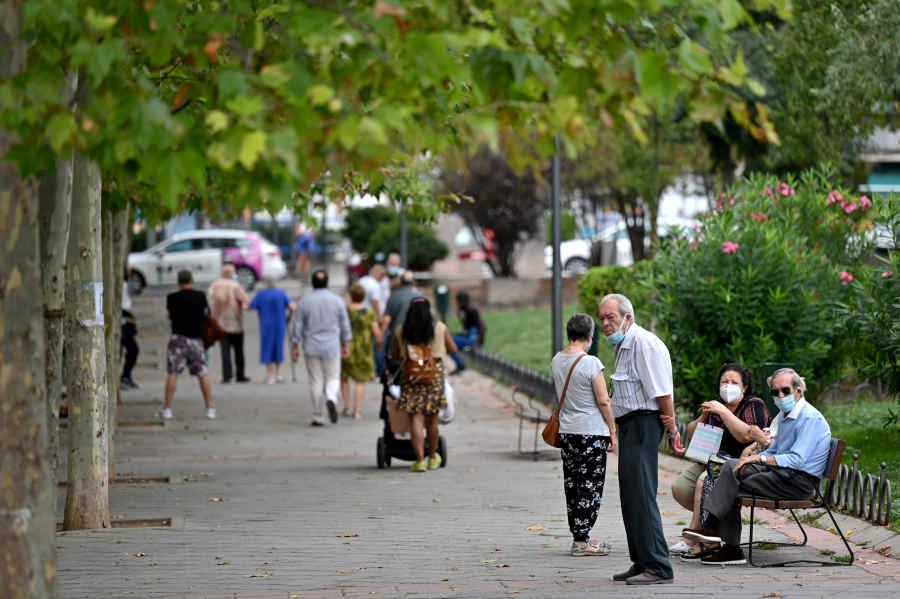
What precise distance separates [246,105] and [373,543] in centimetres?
511

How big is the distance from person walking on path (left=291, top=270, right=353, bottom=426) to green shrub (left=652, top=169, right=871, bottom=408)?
13.1 feet

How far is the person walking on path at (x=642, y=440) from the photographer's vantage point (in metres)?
7.88

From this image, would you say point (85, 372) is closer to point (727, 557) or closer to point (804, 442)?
point (727, 557)

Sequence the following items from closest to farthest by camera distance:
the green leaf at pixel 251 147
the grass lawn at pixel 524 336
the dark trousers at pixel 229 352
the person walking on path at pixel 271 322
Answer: the green leaf at pixel 251 147, the person walking on path at pixel 271 322, the dark trousers at pixel 229 352, the grass lawn at pixel 524 336

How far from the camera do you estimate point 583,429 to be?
8812 millimetres

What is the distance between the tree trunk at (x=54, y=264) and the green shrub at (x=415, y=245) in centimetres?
3067

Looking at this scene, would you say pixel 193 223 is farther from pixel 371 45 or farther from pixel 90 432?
pixel 371 45

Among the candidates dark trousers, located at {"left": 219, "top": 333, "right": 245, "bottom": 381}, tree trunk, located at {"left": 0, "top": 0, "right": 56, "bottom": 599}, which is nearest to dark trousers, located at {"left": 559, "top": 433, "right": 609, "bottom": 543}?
tree trunk, located at {"left": 0, "top": 0, "right": 56, "bottom": 599}

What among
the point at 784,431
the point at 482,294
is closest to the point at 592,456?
the point at 784,431

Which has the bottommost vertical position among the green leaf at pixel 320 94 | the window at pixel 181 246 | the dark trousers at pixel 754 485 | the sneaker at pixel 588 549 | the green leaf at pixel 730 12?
the sneaker at pixel 588 549

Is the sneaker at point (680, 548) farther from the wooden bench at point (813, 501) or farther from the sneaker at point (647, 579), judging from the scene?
the sneaker at point (647, 579)

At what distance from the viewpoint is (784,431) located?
27.8 ft

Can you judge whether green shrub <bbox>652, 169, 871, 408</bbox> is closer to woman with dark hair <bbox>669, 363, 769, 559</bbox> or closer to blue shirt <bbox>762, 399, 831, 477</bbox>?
woman with dark hair <bbox>669, 363, 769, 559</bbox>

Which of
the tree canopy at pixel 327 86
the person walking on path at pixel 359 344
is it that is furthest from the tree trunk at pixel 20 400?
the person walking on path at pixel 359 344
